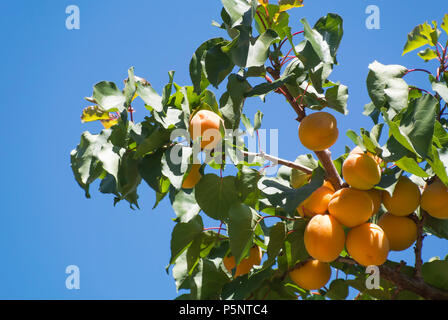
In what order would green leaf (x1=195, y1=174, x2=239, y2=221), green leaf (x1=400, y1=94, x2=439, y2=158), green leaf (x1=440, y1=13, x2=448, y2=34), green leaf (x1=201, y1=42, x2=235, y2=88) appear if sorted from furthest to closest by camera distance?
1. green leaf (x1=440, y1=13, x2=448, y2=34)
2. green leaf (x1=195, y1=174, x2=239, y2=221)
3. green leaf (x1=201, y1=42, x2=235, y2=88)
4. green leaf (x1=400, y1=94, x2=439, y2=158)

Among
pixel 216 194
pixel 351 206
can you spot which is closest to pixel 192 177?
pixel 216 194

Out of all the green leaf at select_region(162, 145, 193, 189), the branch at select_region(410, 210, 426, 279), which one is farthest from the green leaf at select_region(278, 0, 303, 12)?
the branch at select_region(410, 210, 426, 279)

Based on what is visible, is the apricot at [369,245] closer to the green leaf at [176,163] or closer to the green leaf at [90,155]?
the green leaf at [176,163]

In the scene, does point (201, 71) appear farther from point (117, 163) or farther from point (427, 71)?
point (427, 71)

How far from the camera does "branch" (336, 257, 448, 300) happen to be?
1431 millimetres

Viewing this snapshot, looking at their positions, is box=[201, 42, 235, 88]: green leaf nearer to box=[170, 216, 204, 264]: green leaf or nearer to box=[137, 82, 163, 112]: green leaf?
box=[137, 82, 163, 112]: green leaf

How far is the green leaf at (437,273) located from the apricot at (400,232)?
0.30ft

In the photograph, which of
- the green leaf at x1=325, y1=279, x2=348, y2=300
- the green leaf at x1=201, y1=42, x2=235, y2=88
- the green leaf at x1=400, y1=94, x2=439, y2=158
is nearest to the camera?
the green leaf at x1=400, y1=94, x2=439, y2=158

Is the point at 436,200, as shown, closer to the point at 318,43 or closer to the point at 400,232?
the point at 400,232

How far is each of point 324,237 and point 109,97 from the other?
29.5 inches

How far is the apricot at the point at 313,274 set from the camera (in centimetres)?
148

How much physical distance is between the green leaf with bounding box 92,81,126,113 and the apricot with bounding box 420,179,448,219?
91 cm

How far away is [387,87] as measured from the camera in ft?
4.70
